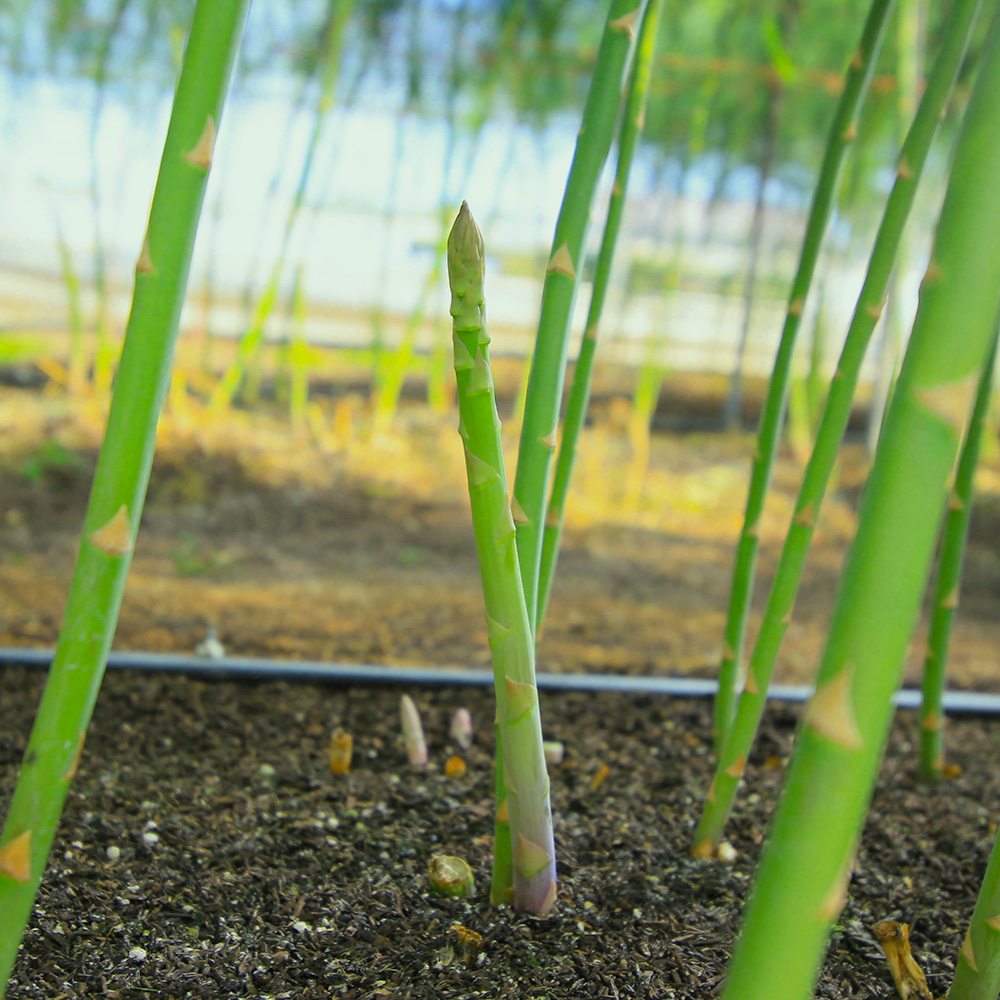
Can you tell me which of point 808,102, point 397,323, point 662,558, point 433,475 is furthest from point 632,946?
point 808,102

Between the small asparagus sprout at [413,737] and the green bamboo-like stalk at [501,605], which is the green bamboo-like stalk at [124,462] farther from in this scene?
the small asparagus sprout at [413,737]

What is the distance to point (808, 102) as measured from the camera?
264 centimetres

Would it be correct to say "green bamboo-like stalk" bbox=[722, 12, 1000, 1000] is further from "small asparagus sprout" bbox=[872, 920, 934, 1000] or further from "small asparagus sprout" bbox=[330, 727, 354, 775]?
"small asparagus sprout" bbox=[330, 727, 354, 775]

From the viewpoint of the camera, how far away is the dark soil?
48cm

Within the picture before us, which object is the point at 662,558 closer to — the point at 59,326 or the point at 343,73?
the point at 343,73

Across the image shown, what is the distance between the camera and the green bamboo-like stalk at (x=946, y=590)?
0.66m

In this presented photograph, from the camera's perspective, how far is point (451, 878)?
0.54m

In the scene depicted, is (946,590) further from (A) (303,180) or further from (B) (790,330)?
(A) (303,180)

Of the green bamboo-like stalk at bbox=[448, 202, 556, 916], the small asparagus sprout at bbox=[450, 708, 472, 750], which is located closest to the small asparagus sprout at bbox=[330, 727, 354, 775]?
the small asparagus sprout at bbox=[450, 708, 472, 750]

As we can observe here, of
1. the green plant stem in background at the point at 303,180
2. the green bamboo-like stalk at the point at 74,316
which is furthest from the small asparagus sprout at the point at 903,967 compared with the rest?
the green bamboo-like stalk at the point at 74,316

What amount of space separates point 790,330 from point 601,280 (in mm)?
152

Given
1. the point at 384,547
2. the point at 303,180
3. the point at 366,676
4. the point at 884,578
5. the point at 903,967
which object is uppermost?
the point at 303,180

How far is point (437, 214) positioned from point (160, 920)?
2.06 m

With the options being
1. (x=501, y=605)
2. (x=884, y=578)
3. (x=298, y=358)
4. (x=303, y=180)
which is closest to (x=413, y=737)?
(x=501, y=605)
